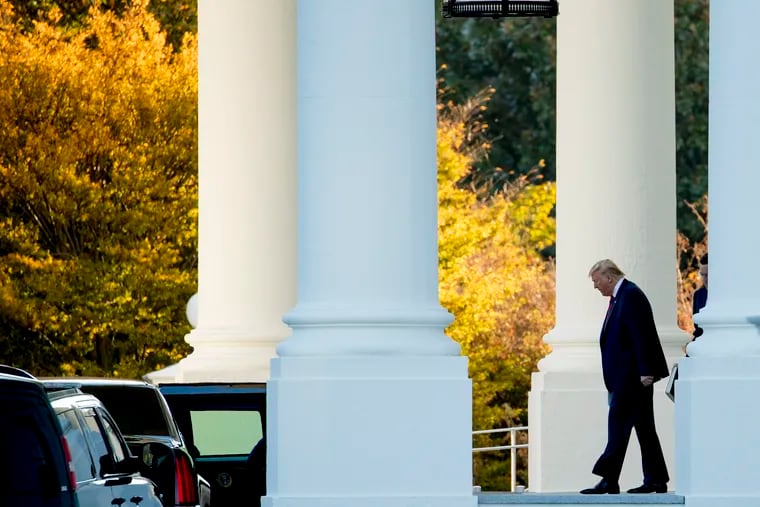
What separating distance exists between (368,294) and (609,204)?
12.3 m

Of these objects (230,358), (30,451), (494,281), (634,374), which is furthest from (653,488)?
(494,281)

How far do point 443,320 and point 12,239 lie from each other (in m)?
48.1

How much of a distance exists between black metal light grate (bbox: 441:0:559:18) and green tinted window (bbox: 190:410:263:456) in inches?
264

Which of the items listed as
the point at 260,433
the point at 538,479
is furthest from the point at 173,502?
the point at 538,479

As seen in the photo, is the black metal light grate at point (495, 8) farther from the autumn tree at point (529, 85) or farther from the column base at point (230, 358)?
the autumn tree at point (529, 85)

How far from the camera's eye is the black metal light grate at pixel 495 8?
105 feet

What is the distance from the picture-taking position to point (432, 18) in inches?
960

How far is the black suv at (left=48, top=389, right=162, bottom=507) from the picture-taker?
20.9 meters

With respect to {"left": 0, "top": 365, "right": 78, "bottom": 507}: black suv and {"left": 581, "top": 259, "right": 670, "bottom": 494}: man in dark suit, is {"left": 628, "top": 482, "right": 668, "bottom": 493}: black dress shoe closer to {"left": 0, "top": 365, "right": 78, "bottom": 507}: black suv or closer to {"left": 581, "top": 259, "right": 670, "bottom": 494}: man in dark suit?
{"left": 581, "top": 259, "right": 670, "bottom": 494}: man in dark suit

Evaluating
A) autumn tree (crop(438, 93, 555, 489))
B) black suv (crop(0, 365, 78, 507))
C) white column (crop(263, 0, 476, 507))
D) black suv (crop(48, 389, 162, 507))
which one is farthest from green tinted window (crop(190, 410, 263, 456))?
autumn tree (crop(438, 93, 555, 489))

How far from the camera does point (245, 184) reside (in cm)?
3750

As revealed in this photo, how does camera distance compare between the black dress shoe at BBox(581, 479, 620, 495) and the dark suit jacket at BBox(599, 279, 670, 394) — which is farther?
the dark suit jacket at BBox(599, 279, 670, 394)

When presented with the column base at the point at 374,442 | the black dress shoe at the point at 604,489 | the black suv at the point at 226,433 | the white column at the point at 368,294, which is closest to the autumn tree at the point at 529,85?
the black suv at the point at 226,433

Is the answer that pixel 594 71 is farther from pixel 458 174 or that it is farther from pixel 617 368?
pixel 458 174
